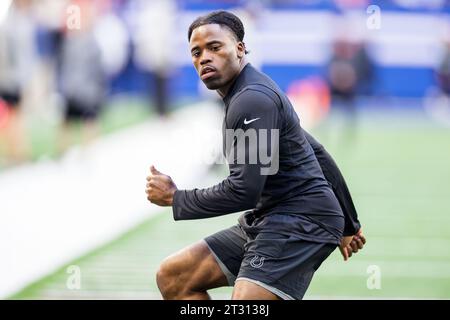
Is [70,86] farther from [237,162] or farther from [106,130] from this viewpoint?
[237,162]

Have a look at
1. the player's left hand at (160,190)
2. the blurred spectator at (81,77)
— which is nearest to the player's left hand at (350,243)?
the player's left hand at (160,190)

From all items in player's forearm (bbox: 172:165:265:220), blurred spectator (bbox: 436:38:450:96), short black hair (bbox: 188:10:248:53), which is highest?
blurred spectator (bbox: 436:38:450:96)

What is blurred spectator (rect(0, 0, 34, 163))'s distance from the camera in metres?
12.9

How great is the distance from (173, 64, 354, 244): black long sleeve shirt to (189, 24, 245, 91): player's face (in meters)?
0.06

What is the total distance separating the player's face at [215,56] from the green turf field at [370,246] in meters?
3.12

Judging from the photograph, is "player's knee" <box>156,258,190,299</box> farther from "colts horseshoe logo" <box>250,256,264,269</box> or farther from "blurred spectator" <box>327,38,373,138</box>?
"blurred spectator" <box>327,38,373,138</box>

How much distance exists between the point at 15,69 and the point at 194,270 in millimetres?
9007

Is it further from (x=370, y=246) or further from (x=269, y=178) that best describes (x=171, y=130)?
(x=269, y=178)

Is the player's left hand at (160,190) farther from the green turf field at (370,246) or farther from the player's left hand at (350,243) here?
the green turf field at (370,246)

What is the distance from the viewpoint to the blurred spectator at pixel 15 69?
42.3 ft

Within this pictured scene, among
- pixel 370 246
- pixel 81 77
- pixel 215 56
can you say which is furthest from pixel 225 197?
pixel 81 77

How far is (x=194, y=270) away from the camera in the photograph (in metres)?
4.88

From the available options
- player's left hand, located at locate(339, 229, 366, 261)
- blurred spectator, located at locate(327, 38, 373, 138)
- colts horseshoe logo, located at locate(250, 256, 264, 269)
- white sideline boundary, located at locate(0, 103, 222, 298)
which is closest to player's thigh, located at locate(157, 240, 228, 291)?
colts horseshoe logo, located at locate(250, 256, 264, 269)
